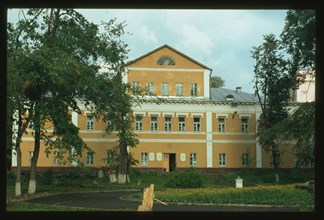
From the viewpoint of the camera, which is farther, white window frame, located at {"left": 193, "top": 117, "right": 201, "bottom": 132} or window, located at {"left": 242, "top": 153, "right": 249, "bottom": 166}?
white window frame, located at {"left": 193, "top": 117, "right": 201, "bottom": 132}

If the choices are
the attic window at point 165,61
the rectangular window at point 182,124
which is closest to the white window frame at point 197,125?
Result: the rectangular window at point 182,124

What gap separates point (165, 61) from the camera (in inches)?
1403

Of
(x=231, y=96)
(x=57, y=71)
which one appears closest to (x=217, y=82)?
(x=231, y=96)

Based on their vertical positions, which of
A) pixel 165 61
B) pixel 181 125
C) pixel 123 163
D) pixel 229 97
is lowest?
pixel 123 163

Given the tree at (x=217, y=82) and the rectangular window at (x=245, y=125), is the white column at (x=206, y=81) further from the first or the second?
the tree at (x=217, y=82)

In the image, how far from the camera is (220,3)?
19.2 ft

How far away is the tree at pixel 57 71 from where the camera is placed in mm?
16500

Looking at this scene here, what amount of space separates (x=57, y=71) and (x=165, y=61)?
766 inches

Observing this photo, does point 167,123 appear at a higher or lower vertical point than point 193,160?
higher

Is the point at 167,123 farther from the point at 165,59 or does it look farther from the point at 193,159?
the point at 165,59

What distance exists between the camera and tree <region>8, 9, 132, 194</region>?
1650cm

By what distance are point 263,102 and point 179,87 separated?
620 cm

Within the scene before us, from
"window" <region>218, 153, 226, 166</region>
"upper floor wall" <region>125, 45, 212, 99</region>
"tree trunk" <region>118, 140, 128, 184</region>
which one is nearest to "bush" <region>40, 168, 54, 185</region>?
"tree trunk" <region>118, 140, 128, 184</region>

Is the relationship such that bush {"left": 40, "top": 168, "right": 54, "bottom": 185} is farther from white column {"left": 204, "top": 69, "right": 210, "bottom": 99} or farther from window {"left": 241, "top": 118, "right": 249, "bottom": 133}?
window {"left": 241, "top": 118, "right": 249, "bottom": 133}
